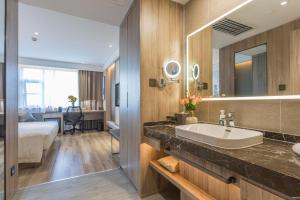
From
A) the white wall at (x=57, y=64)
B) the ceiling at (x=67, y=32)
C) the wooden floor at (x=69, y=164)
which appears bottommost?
the wooden floor at (x=69, y=164)

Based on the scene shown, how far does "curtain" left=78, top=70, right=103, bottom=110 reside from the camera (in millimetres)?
6344

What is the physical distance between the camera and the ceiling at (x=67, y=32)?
2.25 meters

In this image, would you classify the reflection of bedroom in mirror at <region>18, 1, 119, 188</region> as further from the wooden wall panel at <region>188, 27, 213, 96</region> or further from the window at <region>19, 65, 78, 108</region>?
the wooden wall panel at <region>188, 27, 213, 96</region>

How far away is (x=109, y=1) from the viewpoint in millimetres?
2021

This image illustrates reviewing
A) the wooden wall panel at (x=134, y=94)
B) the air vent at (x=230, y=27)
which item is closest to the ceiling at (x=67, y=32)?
the wooden wall panel at (x=134, y=94)

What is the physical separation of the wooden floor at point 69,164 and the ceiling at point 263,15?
2.72 meters

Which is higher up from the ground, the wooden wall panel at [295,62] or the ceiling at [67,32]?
the ceiling at [67,32]

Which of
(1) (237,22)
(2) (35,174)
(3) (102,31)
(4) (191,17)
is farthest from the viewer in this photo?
(3) (102,31)

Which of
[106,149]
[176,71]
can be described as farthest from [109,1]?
[106,149]

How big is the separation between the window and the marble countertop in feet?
20.2

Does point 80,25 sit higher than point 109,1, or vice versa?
point 80,25

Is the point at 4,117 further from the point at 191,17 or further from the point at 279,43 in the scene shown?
the point at 279,43

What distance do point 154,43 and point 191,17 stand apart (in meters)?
0.64

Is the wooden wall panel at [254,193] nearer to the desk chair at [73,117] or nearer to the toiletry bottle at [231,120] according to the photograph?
the toiletry bottle at [231,120]
